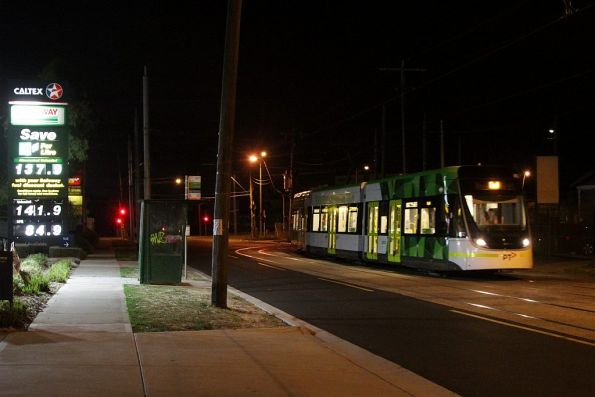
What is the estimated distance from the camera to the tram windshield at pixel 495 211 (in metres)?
22.5

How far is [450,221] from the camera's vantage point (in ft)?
74.8

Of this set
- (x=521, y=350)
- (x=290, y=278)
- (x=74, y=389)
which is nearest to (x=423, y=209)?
(x=290, y=278)

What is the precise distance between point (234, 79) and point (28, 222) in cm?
1713

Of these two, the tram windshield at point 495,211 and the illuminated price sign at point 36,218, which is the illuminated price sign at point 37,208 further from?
the tram windshield at point 495,211

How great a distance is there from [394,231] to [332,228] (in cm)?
689

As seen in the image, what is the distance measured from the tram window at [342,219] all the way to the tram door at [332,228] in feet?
1.46

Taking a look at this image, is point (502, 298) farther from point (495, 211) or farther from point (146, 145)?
point (146, 145)

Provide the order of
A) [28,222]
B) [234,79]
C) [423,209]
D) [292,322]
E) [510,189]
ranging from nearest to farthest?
[292,322] < [234,79] < [510,189] < [423,209] < [28,222]

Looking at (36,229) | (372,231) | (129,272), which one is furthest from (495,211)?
(36,229)

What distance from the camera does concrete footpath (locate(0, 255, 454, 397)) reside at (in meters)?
7.84

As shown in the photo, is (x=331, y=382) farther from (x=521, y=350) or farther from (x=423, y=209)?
(x=423, y=209)

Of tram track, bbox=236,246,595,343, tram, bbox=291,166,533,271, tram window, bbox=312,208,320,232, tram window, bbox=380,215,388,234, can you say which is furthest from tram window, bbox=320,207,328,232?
tram track, bbox=236,246,595,343

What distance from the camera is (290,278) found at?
23828 mm

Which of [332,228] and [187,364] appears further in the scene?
[332,228]
